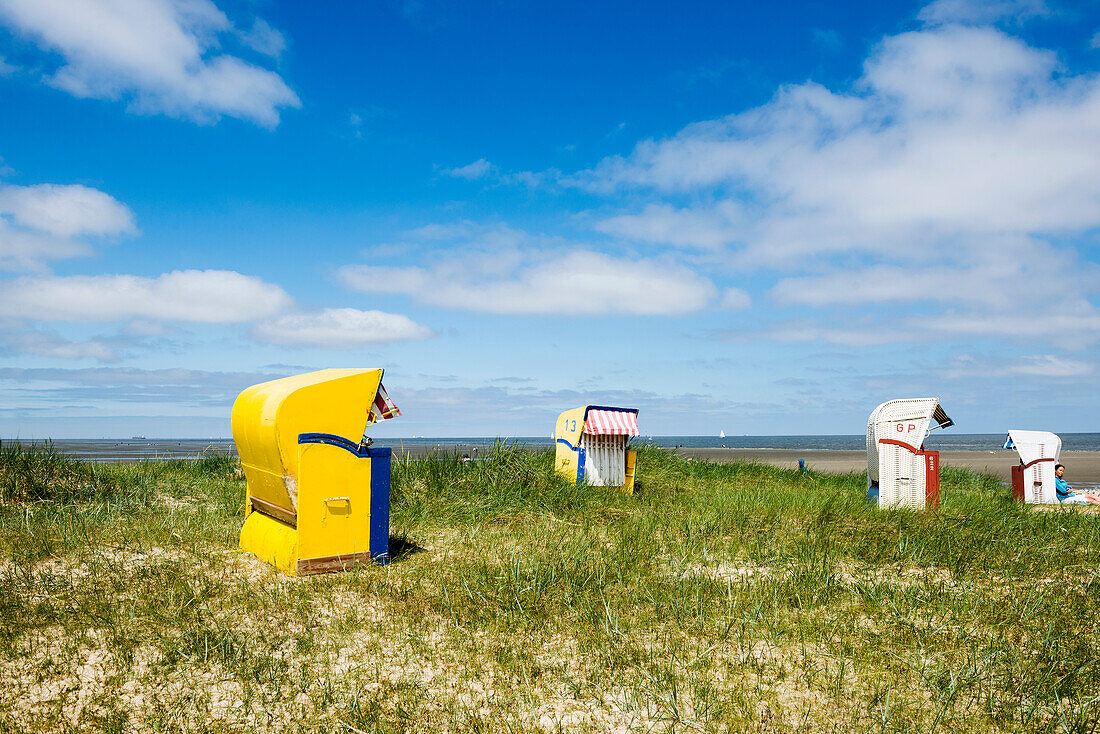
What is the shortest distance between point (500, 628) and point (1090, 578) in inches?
209

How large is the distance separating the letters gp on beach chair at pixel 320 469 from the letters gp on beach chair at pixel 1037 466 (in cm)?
1282

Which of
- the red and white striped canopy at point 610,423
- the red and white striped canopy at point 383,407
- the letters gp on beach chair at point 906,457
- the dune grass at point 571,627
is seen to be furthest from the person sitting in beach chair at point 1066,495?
the red and white striped canopy at point 383,407

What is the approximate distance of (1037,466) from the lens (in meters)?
13.1

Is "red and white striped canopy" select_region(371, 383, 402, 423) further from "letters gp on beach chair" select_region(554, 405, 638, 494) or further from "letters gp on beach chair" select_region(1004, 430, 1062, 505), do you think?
"letters gp on beach chair" select_region(1004, 430, 1062, 505)

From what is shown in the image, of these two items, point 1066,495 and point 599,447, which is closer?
point 599,447

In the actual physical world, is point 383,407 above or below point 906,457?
above

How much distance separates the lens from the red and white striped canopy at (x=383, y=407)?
660 centimetres

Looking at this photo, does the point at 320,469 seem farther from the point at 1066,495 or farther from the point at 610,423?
the point at 1066,495

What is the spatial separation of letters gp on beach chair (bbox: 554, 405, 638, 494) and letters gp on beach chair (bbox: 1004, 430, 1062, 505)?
7899mm

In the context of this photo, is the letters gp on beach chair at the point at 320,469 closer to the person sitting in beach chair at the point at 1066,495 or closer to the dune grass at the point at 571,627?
the dune grass at the point at 571,627

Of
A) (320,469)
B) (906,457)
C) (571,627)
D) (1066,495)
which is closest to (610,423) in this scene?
(906,457)

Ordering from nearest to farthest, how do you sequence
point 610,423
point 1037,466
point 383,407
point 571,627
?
1. point 571,627
2. point 383,407
3. point 610,423
4. point 1037,466

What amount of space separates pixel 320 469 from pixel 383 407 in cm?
94

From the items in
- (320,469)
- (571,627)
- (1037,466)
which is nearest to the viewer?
(571,627)
